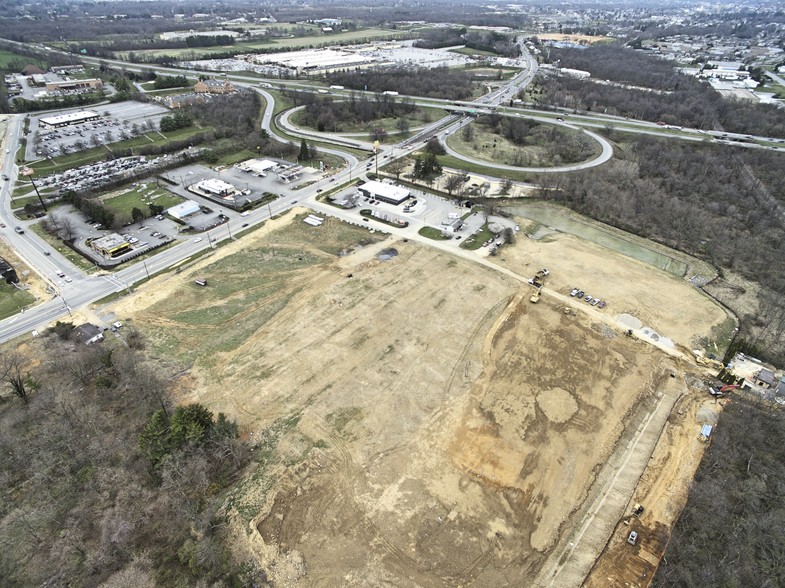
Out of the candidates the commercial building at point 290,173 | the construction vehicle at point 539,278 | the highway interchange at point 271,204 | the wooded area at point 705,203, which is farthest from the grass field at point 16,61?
the wooded area at point 705,203

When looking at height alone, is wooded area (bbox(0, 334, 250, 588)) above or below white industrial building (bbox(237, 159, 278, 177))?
below

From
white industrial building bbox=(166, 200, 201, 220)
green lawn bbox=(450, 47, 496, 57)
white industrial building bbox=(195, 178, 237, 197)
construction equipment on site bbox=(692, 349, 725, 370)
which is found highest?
green lawn bbox=(450, 47, 496, 57)

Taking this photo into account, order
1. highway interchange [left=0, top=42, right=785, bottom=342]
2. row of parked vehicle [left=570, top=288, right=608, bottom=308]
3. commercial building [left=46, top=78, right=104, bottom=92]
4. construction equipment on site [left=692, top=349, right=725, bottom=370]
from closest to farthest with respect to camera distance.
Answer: construction equipment on site [left=692, top=349, right=725, bottom=370] < row of parked vehicle [left=570, top=288, right=608, bottom=308] < highway interchange [left=0, top=42, right=785, bottom=342] < commercial building [left=46, top=78, right=104, bottom=92]

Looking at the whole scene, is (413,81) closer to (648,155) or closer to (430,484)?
(648,155)

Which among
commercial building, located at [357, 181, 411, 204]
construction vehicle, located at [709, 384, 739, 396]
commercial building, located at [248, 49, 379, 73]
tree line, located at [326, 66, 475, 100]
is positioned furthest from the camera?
commercial building, located at [248, 49, 379, 73]

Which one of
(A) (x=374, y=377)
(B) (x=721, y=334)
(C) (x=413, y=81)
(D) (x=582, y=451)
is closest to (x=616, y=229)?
(B) (x=721, y=334)

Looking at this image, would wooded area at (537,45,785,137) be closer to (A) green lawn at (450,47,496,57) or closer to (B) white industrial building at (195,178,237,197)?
(A) green lawn at (450,47,496,57)

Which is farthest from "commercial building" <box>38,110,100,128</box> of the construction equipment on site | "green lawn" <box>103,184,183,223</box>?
the construction equipment on site
